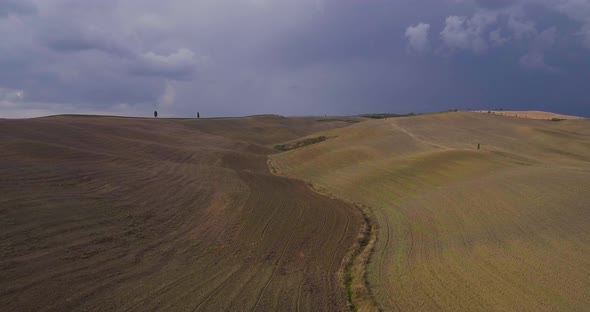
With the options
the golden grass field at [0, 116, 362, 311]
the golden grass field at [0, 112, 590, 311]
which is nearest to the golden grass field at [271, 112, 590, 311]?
the golden grass field at [0, 112, 590, 311]

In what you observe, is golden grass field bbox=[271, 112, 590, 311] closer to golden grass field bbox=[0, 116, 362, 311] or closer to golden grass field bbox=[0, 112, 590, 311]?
golden grass field bbox=[0, 112, 590, 311]

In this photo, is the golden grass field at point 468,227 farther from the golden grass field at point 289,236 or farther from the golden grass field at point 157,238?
Result: the golden grass field at point 157,238

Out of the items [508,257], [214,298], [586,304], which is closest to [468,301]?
[586,304]

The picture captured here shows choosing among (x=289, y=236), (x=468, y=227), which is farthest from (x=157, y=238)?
(x=468, y=227)

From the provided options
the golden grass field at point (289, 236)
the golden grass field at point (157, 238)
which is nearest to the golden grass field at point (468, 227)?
the golden grass field at point (289, 236)

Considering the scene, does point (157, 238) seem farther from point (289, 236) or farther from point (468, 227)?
point (468, 227)

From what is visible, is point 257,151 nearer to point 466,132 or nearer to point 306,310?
point 466,132
